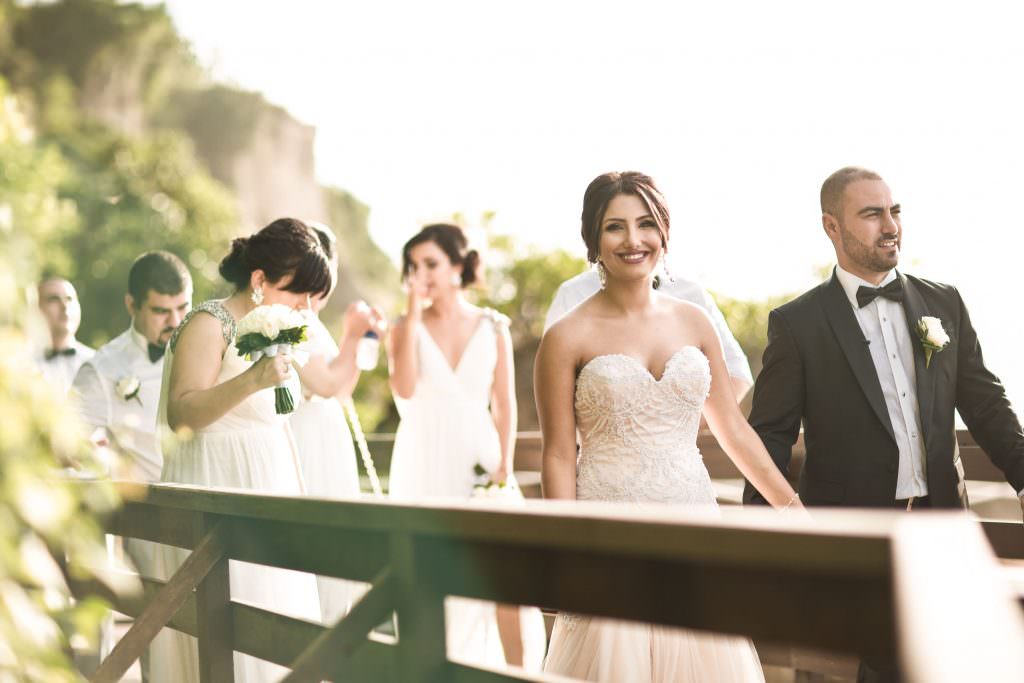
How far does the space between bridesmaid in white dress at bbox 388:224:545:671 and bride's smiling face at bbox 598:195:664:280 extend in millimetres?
2276

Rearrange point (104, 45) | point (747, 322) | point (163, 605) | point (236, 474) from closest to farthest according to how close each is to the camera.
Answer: point (163, 605)
point (236, 474)
point (747, 322)
point (104, 45)

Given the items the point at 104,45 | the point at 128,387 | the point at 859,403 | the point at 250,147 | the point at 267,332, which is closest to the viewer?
the point at 267,332

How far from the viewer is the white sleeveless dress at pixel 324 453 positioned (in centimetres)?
574

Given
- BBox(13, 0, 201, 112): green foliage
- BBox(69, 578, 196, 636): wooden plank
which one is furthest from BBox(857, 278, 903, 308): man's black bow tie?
BBox(13, 0, 201, 112): green foliage

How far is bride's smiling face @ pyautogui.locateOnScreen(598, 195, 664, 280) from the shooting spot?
4043mm

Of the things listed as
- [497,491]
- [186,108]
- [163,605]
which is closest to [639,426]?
[163,605]

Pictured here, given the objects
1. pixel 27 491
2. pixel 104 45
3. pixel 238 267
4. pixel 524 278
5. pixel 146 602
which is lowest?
Result: pixel 146 602

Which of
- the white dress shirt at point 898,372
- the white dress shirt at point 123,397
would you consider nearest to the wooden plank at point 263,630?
the white dress shirt at point 123,397

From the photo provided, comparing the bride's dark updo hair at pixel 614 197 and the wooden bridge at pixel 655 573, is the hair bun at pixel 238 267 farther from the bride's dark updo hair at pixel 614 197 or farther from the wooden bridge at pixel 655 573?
the wooden bridge at pixel 655 573

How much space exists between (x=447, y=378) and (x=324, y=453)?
0.97 meters

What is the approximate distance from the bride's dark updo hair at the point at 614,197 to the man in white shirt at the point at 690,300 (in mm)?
1350

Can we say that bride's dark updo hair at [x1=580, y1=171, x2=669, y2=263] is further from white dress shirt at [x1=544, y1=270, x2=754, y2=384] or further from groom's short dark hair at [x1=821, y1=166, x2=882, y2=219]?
white dress shirt at [x1=544, y1=270, x2=754, y2=384]

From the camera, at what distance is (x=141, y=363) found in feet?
20.2

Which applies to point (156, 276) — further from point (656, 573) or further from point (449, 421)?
point (656, 573)
